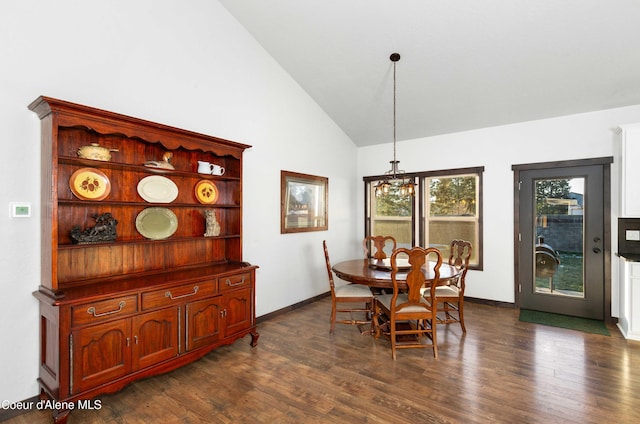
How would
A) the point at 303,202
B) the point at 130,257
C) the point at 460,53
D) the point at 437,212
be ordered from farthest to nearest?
the point at 437,212 → the point at 303,202 → the point at 460,53 → the point at 130,257

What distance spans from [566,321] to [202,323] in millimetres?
4300

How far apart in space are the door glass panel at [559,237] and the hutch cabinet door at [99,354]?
4.87 metres

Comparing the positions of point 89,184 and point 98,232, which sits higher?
point 89,184

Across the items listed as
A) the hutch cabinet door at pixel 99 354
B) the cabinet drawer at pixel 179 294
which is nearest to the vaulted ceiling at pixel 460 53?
the cabinet drawer at pixel 179 294

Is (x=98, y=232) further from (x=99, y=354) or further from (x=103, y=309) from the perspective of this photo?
(x=99, y=354)

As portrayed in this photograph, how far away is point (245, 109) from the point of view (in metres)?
3.85

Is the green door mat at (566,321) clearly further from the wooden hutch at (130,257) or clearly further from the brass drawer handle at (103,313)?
the brass drawer handle at (103,313)

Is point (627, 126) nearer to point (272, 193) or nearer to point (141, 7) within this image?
point (272, 193)

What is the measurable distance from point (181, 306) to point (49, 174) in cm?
134

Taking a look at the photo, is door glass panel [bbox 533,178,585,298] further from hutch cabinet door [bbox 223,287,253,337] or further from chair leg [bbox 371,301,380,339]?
hutch cabinet door [bbox 223,287,253,337]

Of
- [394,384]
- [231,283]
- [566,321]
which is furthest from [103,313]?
[566,321]

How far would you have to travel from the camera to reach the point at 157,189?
2.91 metres

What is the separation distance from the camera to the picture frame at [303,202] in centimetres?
436

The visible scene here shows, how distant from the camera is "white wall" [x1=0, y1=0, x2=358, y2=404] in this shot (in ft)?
7.24
